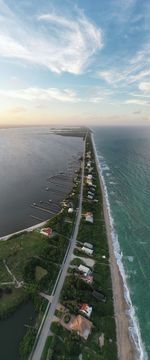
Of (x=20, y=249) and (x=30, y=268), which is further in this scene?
(x=20, y=249)

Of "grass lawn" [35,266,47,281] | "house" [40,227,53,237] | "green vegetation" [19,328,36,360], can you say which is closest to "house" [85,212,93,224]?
"house" [40,227,53,237]

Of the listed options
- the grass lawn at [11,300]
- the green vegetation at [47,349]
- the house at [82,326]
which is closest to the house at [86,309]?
the house at [82,326]

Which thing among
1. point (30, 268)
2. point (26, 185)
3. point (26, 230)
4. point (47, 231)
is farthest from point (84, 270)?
point (26, 185)

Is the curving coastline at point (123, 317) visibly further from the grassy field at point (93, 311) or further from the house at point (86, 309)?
the house at point (86, 309)

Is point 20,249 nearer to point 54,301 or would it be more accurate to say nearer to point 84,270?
point 54,301

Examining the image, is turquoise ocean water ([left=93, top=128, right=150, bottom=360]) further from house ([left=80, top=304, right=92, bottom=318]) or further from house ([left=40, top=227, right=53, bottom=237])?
house ([left=40, top=227, right=53, bottom=237])

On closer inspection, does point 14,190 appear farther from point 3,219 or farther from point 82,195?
point 82,195
